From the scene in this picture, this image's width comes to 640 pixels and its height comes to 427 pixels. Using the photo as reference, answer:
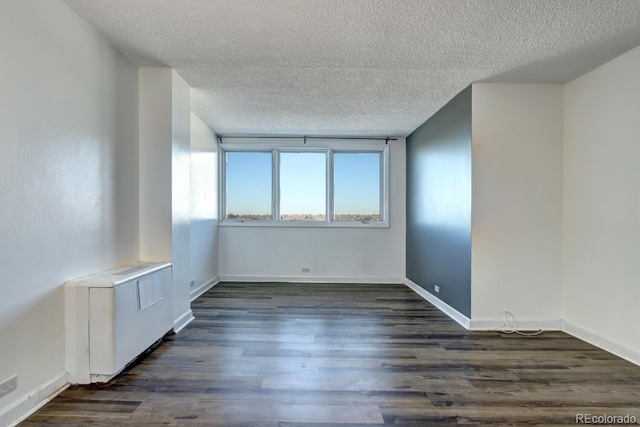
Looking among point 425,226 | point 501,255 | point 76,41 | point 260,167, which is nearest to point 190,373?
point 76,41

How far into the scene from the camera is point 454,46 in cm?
238

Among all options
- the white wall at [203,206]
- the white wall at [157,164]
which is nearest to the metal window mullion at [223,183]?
the white wall at [203,206]

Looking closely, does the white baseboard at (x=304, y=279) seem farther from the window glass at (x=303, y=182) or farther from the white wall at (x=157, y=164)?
the white wall at (x=157, y=164)

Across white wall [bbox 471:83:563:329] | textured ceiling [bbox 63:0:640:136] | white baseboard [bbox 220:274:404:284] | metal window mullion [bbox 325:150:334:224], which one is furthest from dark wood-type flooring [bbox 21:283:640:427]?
textured ceiling [bbox 63:0:640:136]

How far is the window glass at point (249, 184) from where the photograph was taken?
215 inches

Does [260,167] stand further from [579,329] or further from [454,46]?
[579,329]

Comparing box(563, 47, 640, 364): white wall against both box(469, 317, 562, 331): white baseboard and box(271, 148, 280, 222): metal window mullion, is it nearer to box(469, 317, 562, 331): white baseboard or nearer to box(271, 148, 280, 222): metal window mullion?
box(469, 317, 562, 331): white baseboard

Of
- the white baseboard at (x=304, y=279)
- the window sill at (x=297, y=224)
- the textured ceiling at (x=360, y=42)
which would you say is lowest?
A: the white baseboard at (x=304, y=279)

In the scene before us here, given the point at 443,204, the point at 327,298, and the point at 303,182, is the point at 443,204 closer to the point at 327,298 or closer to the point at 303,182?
→ the point at 327,298

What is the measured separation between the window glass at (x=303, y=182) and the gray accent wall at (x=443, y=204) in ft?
5.06

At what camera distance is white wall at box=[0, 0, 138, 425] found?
5.36 feet

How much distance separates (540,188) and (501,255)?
783mm

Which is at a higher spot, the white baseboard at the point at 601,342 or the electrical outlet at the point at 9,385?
the electrical outlet at the point at 9,385

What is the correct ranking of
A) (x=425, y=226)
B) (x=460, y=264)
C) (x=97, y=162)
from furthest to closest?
(x=425, y=226), (x=460, y=264), (x=97, y=162)
